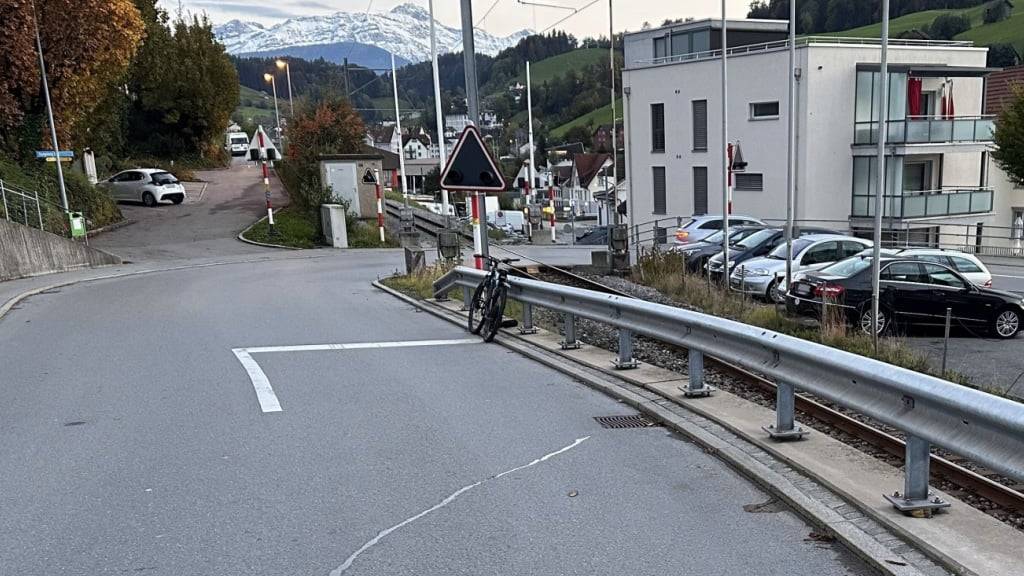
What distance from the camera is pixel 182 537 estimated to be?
442 cm

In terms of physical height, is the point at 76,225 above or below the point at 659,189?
above

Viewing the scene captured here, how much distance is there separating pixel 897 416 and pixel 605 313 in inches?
165

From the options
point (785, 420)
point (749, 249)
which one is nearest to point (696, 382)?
point (785, 420)

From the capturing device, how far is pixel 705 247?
73.6ft

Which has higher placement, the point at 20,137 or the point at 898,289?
the point at 20,137

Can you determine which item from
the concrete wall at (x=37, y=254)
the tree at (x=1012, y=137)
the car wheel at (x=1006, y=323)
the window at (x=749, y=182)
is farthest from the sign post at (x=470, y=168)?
the window at (x=749, y=182)

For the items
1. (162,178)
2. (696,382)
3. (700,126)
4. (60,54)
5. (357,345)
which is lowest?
(357,345)

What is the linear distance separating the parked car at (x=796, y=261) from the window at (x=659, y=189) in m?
24.7

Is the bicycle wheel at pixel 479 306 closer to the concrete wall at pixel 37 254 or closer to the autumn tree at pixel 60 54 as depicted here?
the concrete wall at pixel 37 254

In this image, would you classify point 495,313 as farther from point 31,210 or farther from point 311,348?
point 31,210

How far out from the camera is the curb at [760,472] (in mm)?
3877

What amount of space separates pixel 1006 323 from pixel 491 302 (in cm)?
1003

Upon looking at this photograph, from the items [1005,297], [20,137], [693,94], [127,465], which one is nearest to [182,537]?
[127,465]

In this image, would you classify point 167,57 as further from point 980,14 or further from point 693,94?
point 980,14
